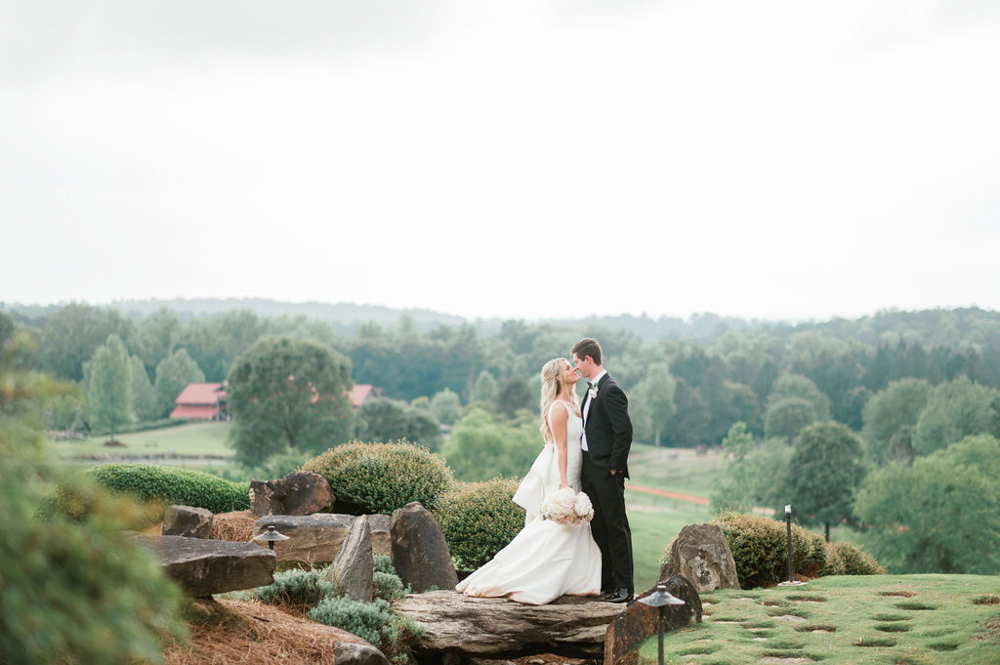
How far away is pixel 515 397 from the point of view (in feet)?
282

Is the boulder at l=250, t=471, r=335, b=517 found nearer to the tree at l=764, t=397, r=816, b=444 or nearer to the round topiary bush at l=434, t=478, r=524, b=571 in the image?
the round topiary bush at l=434, t=478, r=524, b=571

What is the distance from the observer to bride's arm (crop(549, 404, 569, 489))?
10.1m

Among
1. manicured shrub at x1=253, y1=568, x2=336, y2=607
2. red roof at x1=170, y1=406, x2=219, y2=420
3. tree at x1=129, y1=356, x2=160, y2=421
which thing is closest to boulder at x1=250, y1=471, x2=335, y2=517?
manicured shrub at x1=253, y1=568, x2=336, y2=607

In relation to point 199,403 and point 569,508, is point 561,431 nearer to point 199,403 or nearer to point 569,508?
point 569,508

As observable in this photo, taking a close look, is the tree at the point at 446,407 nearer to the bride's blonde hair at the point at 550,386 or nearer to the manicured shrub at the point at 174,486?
the manicured shrub at the point at 174,486

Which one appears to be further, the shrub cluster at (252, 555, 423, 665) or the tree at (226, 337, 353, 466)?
the tree at (226, 337, 353, 466)

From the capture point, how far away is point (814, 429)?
53.1 metres

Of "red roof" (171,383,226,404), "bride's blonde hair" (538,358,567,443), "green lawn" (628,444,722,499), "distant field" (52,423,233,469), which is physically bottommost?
"green lawn" (628,444,722,499)

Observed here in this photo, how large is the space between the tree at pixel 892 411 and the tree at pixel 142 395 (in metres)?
69.5

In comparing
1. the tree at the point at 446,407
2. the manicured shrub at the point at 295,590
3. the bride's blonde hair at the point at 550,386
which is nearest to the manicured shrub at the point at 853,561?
the bride's blonde hair at the point at 550,386

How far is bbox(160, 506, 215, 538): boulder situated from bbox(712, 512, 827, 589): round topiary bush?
8.11 meters

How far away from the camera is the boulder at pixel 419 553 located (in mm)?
11352

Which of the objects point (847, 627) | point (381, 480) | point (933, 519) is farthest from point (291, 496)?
point (933, 519)

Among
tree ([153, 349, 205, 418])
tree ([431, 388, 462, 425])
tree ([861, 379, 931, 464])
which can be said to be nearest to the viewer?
tree ([861, 379, 931, 464])
